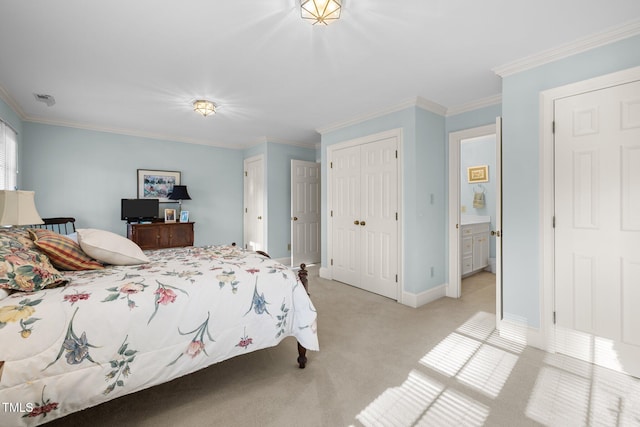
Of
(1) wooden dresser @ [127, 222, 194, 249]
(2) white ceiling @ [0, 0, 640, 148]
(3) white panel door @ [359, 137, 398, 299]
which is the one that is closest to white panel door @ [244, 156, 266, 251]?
(1) wooden dresser @ [127, 222, 194, 249]

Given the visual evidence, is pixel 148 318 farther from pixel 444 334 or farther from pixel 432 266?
pixel 432 266

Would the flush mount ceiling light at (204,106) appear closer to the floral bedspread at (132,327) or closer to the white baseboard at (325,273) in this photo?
the floral bedspread at (132,327)

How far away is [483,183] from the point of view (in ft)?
18.0

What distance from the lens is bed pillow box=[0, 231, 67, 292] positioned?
138 cm

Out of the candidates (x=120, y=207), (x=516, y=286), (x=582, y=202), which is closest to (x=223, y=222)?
(x=120, y=207)

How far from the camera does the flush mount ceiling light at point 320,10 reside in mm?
1652

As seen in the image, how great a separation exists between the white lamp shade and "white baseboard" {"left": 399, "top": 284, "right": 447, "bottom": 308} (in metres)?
3.48

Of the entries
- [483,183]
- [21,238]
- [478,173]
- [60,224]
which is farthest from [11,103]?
[483,183]

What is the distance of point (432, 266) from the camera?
3584mm

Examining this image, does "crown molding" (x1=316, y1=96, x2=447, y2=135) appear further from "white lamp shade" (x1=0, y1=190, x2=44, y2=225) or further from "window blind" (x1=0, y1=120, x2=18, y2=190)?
"window blind" (x1=0, y1=120, x2=18, y2=190)

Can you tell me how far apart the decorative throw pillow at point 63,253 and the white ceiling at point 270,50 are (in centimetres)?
144

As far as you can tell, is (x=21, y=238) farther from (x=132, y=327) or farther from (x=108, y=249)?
(x=132, y=327)

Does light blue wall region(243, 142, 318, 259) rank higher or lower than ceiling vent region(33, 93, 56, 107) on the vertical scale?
lower

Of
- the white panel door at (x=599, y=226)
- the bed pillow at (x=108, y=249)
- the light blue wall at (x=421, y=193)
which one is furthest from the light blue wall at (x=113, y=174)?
the white panel door at (x=599, y=226)
